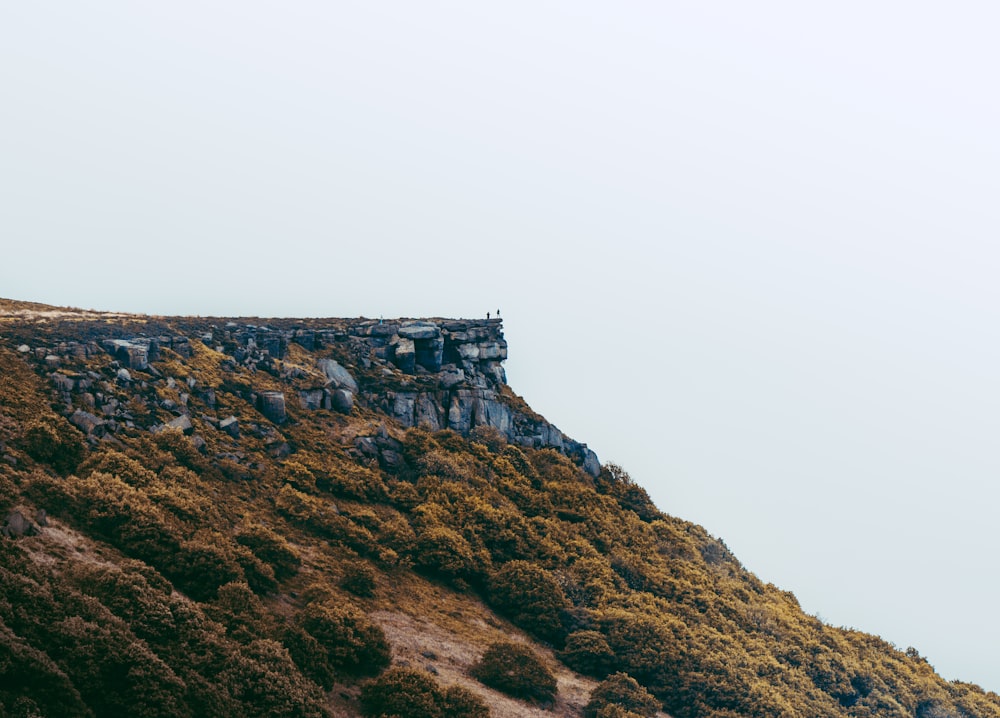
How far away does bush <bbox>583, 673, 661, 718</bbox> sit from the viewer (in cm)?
4107

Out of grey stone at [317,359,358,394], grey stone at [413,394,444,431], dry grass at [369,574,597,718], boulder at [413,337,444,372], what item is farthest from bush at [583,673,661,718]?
boulder at [413,337,444,372]

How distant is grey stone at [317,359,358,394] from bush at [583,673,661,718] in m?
31.1

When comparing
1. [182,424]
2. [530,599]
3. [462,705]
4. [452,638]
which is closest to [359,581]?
[452,638]

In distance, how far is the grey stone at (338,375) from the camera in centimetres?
6506

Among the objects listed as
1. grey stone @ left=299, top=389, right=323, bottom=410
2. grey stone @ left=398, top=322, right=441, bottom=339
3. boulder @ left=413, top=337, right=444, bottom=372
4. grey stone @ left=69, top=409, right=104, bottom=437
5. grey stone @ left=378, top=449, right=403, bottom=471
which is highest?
grey stone @ left=398, top=322, right=441, bottom=339

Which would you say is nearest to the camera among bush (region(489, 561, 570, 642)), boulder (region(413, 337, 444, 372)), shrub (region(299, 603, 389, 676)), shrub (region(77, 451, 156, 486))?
shrub (region(299, 603, 389, 676))

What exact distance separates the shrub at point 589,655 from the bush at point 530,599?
65.9 inches

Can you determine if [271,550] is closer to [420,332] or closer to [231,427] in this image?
[231,427]

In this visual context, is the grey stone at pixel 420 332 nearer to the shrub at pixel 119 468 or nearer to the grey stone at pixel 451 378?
the grey stone at pixel 451 378

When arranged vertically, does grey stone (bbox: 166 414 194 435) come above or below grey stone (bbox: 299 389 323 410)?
below

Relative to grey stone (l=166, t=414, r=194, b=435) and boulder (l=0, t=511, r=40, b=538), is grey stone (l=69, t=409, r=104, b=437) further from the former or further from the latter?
boulder (l=0, t=511, r=40, b=538)

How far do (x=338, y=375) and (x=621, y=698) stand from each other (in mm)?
34194

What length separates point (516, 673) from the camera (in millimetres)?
40000

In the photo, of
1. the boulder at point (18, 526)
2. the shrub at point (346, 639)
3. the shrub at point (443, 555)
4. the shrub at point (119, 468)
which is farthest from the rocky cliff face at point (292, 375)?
the shrub at point (346, 639)
